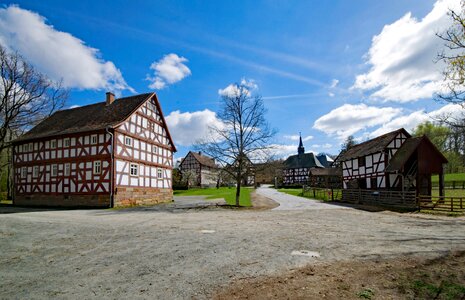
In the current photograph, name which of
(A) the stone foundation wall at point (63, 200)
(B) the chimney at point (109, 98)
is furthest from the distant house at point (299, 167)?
(A) the stone foundation wall at point (63, 200)

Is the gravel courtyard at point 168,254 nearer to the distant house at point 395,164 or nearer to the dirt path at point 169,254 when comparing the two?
the dirt path at point 169,254

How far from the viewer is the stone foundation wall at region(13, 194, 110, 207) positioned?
970 inches

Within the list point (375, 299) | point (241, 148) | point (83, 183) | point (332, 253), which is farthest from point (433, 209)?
point (83, 183)

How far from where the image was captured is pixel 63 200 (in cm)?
Result: 2642

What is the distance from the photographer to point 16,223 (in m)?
14.1

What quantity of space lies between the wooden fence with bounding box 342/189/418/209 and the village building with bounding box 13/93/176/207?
20280 mm

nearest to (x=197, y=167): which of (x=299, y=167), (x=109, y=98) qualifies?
(x=299, y=167)

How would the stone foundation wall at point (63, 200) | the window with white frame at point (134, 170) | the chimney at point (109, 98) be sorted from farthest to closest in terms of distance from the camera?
the chimney at point (109, 98), the window with white frame at point (134, 170), the stone foundation wall at point (63, 200)

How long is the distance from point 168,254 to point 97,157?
20.3 meters

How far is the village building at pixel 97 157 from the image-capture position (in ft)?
82.9

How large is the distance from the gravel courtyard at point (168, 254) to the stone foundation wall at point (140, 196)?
491 inches

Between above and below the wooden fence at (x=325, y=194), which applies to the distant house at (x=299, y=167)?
above

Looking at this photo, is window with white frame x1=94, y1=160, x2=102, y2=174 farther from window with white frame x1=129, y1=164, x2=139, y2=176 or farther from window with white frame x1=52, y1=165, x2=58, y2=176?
window with white frame x1=52, y1=165, x2=58, y2=176

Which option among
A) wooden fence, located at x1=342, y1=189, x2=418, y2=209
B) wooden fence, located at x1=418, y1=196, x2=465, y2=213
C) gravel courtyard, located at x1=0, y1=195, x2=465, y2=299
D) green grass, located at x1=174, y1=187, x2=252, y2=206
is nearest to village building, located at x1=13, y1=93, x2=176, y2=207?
green grass, located at x1=174, y1=187, x2=252, y2=206
